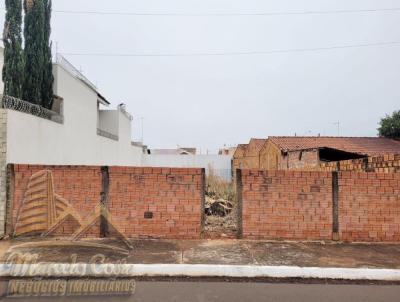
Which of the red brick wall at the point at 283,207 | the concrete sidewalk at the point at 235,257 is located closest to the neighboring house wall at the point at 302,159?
the red brick wall at the point at 283,207

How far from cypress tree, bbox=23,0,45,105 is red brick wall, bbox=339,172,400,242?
362 inches

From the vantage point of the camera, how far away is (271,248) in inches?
250

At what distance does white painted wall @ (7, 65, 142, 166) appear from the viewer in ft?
24.0

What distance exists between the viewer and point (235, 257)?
5684 millimetres

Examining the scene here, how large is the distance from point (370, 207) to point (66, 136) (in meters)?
9.30

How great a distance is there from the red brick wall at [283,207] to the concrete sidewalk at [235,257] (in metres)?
0.30

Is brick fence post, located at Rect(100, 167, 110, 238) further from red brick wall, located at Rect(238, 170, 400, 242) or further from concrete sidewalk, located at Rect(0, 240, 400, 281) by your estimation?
red brick wall, located at Rect(238, 170, 400, 242)

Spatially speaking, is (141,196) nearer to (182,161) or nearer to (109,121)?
(109,121)

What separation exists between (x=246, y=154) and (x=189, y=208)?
22.4m

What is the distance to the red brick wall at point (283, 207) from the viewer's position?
704 cm

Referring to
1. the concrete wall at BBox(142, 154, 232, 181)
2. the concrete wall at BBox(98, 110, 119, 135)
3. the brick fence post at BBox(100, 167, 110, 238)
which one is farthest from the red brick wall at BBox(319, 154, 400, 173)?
the concrete wall at BBox(142, 154, 232, 181)

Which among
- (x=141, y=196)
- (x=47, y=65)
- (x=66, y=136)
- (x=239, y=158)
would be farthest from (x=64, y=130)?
(x=239, y=158)

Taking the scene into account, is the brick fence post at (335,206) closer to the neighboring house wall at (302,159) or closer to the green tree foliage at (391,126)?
the neighboring house wall at (302,159)

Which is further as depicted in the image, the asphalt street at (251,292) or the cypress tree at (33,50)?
the cypress tree at (33,50)
